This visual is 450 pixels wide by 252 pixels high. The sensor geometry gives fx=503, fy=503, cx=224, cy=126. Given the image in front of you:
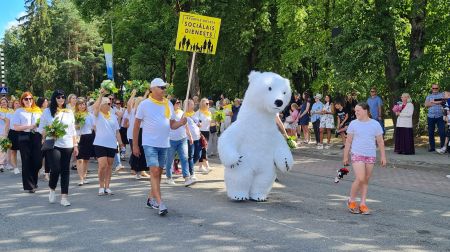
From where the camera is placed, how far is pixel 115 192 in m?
9.20

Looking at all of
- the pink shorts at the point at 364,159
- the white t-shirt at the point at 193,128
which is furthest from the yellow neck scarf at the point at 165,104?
the white t-shirt at the point at 193,128

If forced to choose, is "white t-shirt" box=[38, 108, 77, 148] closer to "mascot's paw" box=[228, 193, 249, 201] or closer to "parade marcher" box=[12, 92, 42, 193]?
"parade marcher" box=[12, 92, 42, 193]

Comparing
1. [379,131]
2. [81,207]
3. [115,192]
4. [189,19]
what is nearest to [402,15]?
[189,19]

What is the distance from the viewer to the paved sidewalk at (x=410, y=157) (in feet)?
40.2

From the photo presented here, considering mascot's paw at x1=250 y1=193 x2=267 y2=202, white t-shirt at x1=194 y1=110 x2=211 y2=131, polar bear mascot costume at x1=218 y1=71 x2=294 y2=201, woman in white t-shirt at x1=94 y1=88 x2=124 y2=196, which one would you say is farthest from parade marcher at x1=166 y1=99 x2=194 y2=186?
white t-shirt at x1=194 y1=110 x2=211 y2=131

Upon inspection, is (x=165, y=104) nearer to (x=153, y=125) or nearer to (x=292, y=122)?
(x=153, y=125)

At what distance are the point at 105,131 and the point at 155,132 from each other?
208cm

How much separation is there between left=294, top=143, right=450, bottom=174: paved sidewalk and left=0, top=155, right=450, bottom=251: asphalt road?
6.74ft

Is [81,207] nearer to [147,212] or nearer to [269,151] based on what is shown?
[147,212]

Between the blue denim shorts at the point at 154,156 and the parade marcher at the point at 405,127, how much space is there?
358 inches

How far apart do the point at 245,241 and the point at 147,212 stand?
82.7 inches

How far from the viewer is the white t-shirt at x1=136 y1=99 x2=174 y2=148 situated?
732cm

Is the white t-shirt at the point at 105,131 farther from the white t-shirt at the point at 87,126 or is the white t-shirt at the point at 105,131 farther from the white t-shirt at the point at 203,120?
the white t-shirt at the point at 203,120

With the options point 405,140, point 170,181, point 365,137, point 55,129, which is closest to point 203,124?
point 170,181
